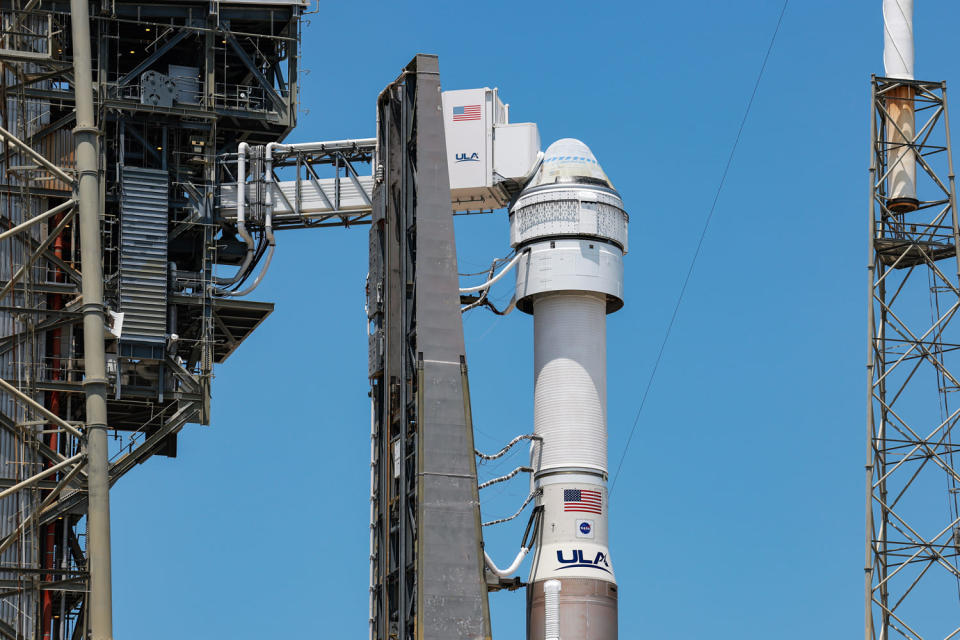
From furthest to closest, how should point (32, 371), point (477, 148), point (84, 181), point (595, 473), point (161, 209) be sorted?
point (161, 209) → point (477, 148) → point (595, 473) → point (32, 371) → point (84, 181)

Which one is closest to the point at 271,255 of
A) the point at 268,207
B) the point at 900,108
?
the point at 268,207

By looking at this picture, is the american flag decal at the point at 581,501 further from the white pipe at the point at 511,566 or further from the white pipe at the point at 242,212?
the white pipe at the point at 242,212

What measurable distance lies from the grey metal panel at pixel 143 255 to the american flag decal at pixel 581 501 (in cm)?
1394

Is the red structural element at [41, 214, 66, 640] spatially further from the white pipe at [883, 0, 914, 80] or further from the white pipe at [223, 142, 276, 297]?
the white pipe at [883, 0, 914, 80]

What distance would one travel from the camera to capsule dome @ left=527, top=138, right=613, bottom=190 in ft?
165

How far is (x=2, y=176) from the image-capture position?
46.4 metres

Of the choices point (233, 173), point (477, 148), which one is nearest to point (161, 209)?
point (233, 173)

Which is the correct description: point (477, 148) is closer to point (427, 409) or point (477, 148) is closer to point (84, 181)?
point (427, 409)

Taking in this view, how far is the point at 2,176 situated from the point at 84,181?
13.9 metres

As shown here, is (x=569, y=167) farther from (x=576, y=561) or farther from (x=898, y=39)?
(x=898, y=39)

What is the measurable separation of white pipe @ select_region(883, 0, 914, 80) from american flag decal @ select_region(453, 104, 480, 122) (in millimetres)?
12045

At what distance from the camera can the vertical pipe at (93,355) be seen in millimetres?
31109

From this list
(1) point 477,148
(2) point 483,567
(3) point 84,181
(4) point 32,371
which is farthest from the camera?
(1) point 477,148

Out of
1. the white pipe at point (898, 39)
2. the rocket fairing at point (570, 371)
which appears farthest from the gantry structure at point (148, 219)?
the white pipe at point (898, 39)
